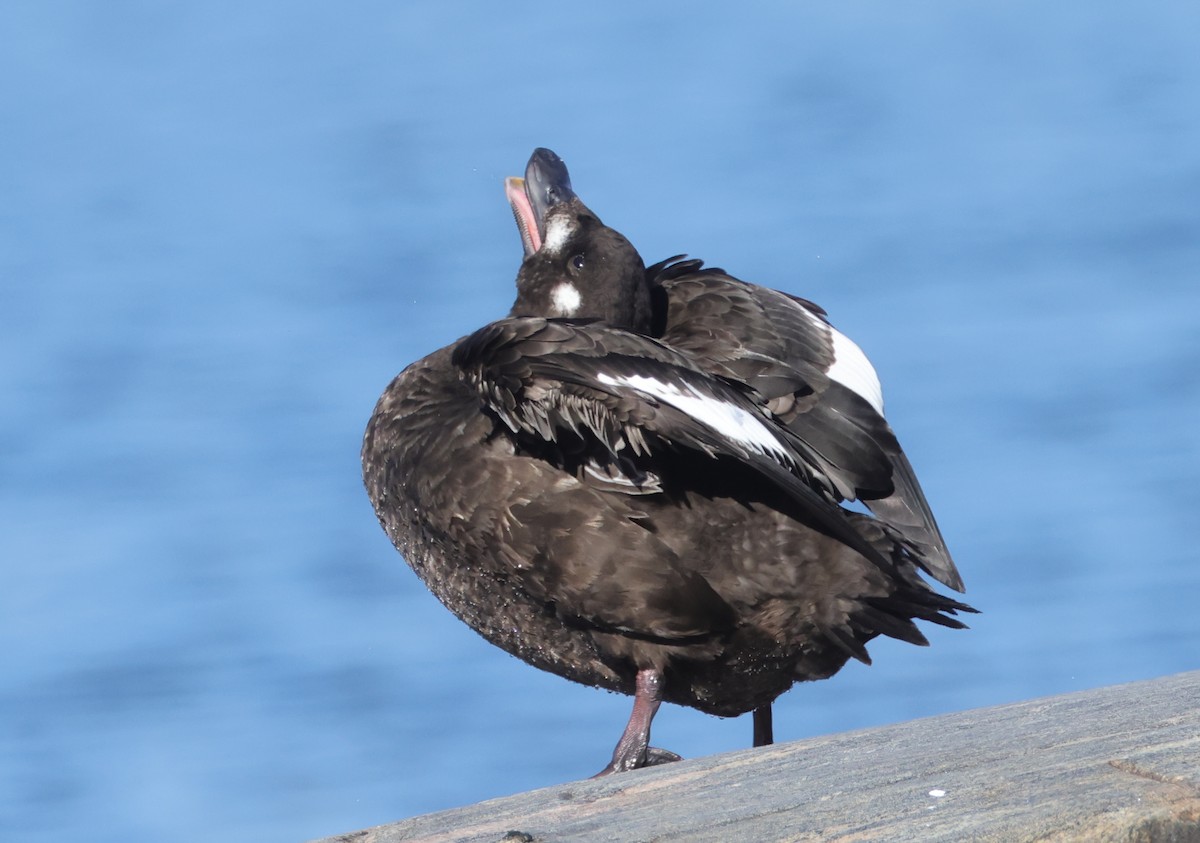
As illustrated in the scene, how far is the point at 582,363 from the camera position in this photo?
352 cm

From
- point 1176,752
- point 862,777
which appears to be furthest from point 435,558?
point 1176,752

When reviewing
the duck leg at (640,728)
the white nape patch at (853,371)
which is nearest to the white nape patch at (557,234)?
the white nape patch at (853,371)

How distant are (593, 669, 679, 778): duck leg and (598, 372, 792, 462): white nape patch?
595 millimetres

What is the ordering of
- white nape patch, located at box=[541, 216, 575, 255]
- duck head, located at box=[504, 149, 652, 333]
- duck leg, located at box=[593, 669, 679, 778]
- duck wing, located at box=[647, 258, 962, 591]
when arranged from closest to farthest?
duck leg, located at box=[593, 669, 679, 778], duck wing, located at box=[647, 258, 962, 591], duck head, located at box=[504, 149, 652, 333], white nape patch, located at box=[541, 216, 575, 255]

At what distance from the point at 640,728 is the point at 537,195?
1.61 metres

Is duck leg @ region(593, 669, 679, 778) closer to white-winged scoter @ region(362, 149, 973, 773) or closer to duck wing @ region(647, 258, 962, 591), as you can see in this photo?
white-winged scoter @ region(362, 149, 973, 773)

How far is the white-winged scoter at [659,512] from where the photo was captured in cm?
355

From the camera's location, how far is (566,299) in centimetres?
434

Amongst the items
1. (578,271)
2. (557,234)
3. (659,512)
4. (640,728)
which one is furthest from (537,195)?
(640,728)

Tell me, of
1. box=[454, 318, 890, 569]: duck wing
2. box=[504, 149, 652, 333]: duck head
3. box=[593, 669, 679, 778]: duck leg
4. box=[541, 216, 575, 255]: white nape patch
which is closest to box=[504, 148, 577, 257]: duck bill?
box=[504, 149, 652, 333]: duck head

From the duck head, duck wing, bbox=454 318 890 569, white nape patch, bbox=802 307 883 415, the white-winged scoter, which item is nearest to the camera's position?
duck wing, bbox=454 318 890 569

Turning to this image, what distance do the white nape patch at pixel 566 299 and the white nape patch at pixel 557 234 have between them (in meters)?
0.10

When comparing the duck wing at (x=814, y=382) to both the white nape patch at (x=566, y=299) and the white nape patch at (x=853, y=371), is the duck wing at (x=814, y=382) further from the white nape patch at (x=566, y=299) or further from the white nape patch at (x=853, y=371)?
the white nape patch at (x=566, y=299)

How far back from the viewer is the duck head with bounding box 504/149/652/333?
13.9 feet
